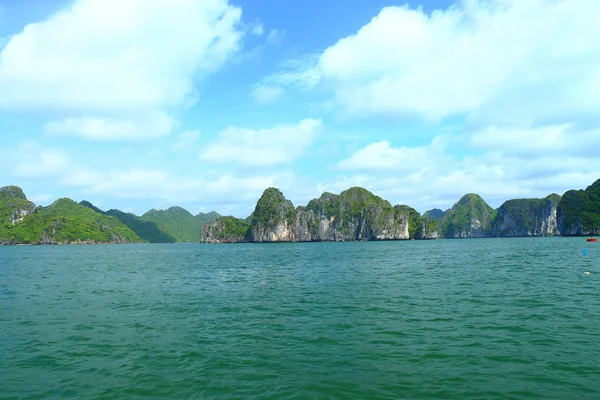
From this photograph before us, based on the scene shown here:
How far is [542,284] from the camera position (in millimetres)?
38500

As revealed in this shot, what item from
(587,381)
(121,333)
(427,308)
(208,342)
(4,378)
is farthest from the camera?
(427,308)

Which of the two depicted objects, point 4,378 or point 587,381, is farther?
point 4,378

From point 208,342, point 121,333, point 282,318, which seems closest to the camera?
point 208,342

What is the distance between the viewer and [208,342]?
819 inches

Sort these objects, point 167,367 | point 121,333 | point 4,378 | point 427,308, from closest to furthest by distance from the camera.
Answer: point 4,378, point 167,367, point 121,333, point 427,308

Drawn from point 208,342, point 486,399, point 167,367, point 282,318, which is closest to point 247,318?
point 282,318

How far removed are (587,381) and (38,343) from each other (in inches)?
1056

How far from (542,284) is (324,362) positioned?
32258 mm


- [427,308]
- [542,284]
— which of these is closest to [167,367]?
[427,308]

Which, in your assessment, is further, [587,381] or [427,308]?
[427,308]

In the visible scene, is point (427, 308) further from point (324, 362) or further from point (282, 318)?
point (324, 362)

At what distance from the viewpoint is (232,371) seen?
1636 centimetres

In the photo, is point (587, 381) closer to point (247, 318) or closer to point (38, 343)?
A: point (247, 318)

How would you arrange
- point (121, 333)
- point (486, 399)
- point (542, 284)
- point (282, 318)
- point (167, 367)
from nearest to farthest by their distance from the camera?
point (486, 399), point (167, 367), point (121, 333), point (282, 318), point (542, 284)
